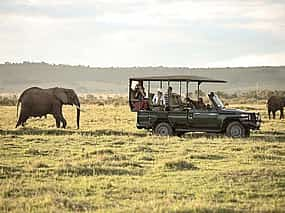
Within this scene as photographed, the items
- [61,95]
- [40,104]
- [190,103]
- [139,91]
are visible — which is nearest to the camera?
[190,103]

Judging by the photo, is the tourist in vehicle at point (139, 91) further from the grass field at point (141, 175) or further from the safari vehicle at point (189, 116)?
the grass field at point (141, 175)

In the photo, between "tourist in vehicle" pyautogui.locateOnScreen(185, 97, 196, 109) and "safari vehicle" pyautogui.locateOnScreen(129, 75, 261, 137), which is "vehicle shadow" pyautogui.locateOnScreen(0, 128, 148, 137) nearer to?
"safari vehicle" pyautogui.locateOnScreen(129, 75, 261, 137)

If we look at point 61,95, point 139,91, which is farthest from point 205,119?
point 61,95

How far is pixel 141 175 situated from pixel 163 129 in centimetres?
1099

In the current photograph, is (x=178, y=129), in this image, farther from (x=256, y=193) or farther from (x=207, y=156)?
(x=256, y=193)

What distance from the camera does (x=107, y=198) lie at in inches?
488

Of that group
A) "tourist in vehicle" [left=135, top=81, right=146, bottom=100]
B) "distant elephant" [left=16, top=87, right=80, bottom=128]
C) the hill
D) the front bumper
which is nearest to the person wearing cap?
"tourist in vehicle" [left=135, top=81, right=146, bottom=100]

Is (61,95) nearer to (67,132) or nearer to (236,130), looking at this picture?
(67,132)

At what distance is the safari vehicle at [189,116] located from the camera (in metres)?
25.3

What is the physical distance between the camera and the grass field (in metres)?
11.8

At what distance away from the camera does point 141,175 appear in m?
15.3

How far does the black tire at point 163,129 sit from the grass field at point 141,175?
6.51ft

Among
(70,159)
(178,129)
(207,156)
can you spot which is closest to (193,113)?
(178,129)

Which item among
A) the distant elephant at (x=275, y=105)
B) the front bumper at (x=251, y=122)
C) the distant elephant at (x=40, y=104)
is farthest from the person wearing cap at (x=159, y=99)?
the distant elephant at (x=275, y=105)
